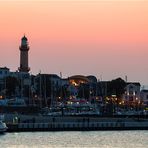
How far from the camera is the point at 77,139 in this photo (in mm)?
90812

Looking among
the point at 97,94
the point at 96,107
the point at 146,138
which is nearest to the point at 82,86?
the point at 97,94

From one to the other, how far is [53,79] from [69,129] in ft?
225

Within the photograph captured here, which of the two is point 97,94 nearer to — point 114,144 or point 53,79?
point 53,79

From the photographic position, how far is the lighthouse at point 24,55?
169 m

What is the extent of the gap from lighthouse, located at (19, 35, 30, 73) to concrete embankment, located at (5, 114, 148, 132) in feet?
171

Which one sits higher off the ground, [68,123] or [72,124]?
[68,123]

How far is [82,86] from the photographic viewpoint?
16900cm

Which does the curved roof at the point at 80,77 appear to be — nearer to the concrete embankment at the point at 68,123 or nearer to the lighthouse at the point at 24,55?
the lighthouse at the point at 24,55

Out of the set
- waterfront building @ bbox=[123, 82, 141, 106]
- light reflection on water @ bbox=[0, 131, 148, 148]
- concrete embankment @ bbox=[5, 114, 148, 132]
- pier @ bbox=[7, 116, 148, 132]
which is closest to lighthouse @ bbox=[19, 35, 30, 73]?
waterfront building @ bbox=[123, 82, 141, 106]

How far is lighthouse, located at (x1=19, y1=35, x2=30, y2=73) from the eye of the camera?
16888 cm

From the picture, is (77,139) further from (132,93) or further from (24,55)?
(132,93)

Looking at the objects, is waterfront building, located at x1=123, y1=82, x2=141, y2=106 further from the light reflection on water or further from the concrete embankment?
the light reflection on water

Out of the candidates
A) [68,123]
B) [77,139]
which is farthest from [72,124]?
[77,139]

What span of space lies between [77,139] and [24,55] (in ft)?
264
